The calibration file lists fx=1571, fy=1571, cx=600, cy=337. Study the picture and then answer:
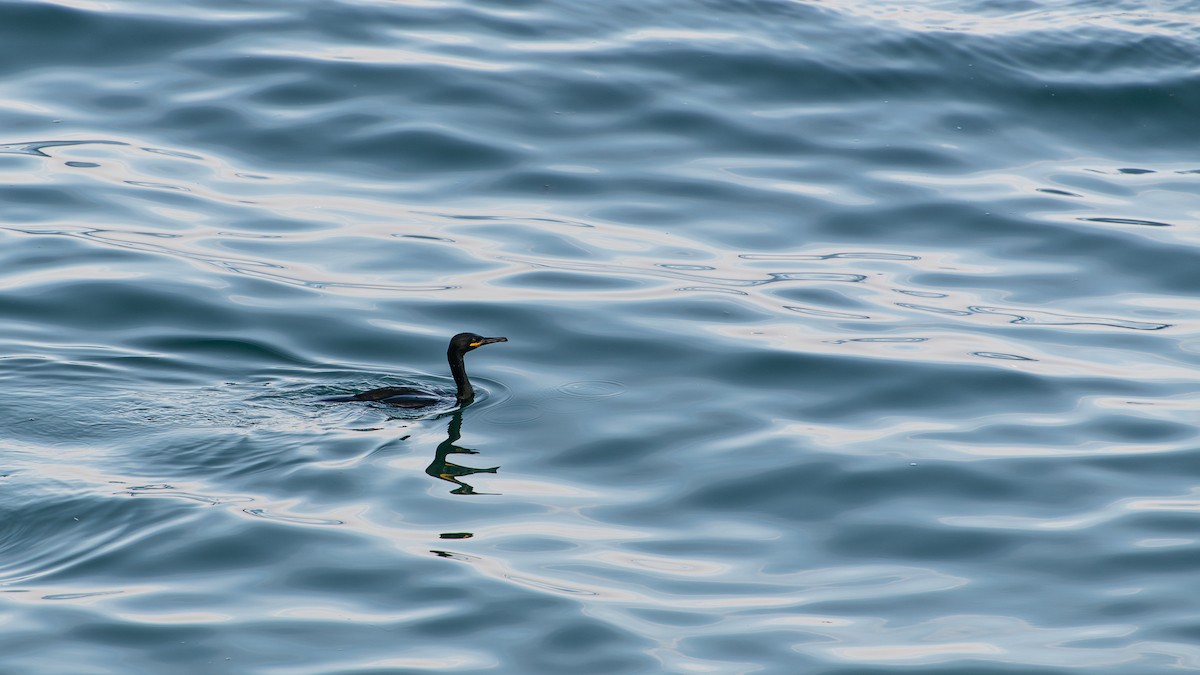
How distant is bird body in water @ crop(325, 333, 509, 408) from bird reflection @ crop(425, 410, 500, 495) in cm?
36

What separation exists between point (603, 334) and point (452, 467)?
8.02 ft

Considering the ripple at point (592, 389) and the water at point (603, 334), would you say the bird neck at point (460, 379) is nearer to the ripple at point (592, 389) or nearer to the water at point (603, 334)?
the water at point (603, 334)

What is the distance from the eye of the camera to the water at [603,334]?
801cm

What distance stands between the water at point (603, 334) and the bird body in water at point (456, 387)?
0.13 metres

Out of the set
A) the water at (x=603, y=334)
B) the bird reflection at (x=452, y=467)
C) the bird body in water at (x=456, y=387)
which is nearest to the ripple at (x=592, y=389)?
the water at (x=603, y=334)

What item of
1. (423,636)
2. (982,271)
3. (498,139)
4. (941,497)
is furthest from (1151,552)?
(498,139)

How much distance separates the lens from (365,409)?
10.7m

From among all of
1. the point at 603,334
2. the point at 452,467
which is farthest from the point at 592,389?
the point at 452,467

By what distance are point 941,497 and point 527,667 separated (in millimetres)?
3251

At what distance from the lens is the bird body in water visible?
35.6ft

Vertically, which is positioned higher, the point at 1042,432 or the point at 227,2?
the point at 227,2

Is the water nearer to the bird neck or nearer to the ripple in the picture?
the ripple

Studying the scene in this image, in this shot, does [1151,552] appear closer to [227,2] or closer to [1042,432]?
[1042,432]

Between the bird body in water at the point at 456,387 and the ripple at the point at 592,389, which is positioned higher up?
the ripple at the point at 592,389
